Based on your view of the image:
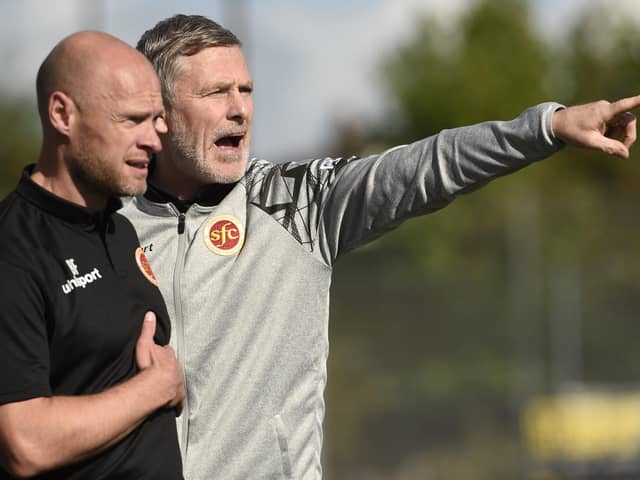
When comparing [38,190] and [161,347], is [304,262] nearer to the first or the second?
[161,347]

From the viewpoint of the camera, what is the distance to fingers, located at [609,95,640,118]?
325 cm

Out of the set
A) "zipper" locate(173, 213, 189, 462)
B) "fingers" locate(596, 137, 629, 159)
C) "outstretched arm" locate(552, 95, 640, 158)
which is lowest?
"zipper" locate(173, 213, 189, 462)

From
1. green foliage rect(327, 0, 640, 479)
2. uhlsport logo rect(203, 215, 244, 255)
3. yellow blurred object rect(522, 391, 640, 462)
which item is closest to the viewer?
uhlsport logo rect(203, 215, 244, 255)

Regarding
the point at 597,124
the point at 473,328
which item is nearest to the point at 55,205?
the point at 597,124

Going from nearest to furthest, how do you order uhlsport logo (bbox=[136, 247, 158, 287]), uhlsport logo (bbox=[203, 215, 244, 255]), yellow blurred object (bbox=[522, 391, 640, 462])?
uhlsport logo (bbox=[136, 247, 158, 287]) < uhlsport logo (bbox=[203, 215, 244, 255]) < yellow blurred object (bbox=[522, 391, 640, 462])

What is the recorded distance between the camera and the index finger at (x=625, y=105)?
3.25 m

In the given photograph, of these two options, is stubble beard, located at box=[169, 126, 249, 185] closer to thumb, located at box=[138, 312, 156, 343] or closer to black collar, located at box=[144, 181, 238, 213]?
black collar, located at box=[144, 181, 238, 213]

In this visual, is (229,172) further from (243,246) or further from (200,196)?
(243,246)

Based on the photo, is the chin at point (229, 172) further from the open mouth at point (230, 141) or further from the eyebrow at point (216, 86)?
the eyebrow at point (216, 86)

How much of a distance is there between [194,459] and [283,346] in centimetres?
44

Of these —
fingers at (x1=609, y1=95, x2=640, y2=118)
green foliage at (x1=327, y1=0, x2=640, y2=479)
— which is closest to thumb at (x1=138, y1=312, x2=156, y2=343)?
fingers at (x1=609, y1=95, x2=640, y2=118)

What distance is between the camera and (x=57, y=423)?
304cm

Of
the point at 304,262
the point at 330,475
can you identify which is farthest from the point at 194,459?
the point at 330,475

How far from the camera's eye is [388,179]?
12.1 feet
